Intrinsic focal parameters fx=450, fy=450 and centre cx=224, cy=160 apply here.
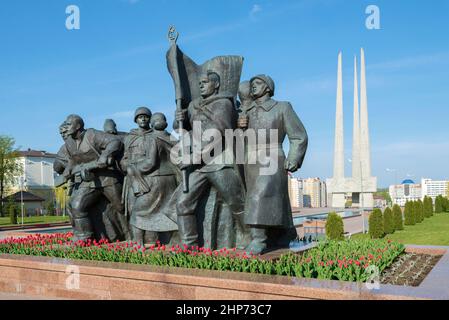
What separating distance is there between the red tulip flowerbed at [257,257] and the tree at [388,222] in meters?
9.23

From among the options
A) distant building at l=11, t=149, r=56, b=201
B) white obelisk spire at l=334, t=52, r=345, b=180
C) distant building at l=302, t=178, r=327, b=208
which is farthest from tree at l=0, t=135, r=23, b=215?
distant building at l=302, t=178, r=327, b=208

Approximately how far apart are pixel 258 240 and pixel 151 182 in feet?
6.59

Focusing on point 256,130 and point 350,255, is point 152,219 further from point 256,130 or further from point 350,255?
point 350,255

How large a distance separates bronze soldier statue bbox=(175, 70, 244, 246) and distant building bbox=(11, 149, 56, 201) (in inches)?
2214

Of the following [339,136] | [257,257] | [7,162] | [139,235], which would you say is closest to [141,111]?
[139,235]

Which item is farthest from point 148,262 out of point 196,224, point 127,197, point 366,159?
point 366,159

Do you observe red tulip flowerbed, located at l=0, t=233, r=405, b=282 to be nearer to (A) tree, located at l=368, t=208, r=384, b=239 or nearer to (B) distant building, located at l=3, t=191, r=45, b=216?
(A) tree, located at l=368, t=208, r=384, b=239

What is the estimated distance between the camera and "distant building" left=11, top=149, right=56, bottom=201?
58.2 metres

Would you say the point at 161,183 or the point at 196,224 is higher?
the point at 161,183

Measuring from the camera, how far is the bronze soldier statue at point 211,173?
6.17 m

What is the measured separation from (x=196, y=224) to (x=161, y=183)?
97 cm

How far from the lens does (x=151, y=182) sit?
6.89 meters

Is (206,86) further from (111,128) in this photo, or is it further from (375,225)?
(375,225)
